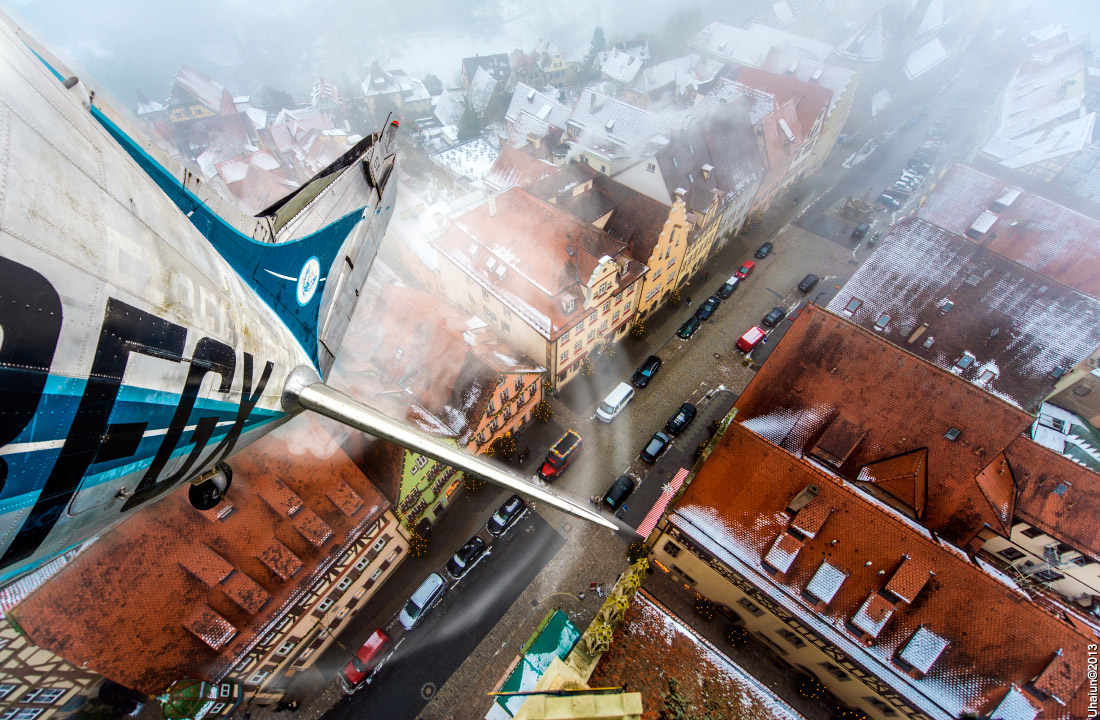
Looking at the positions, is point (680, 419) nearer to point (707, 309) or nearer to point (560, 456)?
point (560, 456)

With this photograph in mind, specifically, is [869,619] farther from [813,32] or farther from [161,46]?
[161,46]

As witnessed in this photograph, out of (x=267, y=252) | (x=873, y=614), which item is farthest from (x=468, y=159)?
(x=873, y=614)

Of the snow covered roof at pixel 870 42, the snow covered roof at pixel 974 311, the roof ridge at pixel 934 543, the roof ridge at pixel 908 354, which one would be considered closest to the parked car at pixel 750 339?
the snow covered roof at pixel 974 311

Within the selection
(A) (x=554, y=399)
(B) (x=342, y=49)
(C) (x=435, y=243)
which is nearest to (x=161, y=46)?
(B) (x=342, y=49)

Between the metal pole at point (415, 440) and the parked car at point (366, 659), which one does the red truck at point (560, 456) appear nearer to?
the parked car at point (366, 659)

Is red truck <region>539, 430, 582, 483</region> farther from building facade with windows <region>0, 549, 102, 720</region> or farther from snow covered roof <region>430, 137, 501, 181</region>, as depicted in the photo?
snow covered roof <region>430, 137, 501, 181</region>

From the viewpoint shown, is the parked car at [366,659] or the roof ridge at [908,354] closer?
the roof ridge at [908,354]

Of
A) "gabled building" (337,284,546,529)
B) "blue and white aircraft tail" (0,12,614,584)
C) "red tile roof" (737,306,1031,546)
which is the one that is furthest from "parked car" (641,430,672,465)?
"blue and white aircraft tail" (0,12,614,584)
